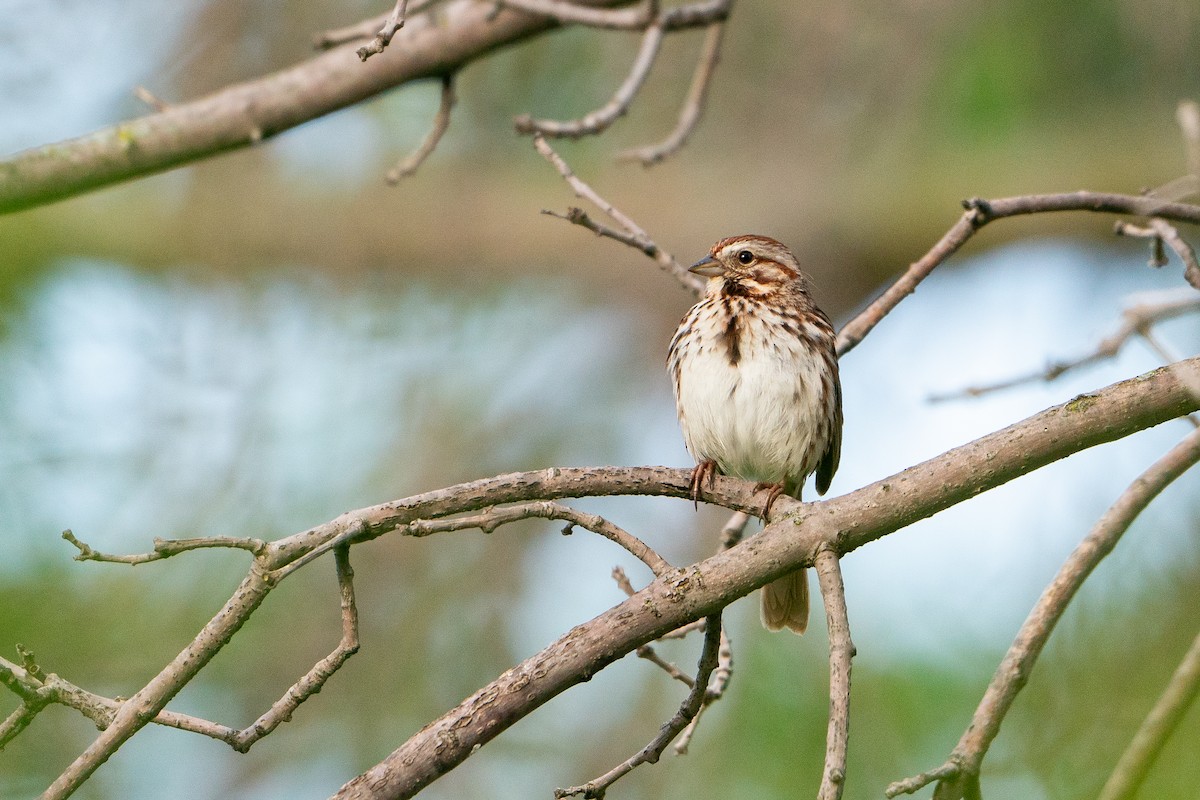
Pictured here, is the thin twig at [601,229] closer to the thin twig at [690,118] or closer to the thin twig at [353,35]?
the thin twig at [690,118]

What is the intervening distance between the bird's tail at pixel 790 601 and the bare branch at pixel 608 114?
1.70 meters

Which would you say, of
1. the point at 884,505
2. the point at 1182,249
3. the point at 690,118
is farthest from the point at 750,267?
the point at 884,505

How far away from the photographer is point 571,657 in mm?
2488

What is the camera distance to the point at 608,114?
14.1 ft

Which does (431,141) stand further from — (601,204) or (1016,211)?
(1016,211)

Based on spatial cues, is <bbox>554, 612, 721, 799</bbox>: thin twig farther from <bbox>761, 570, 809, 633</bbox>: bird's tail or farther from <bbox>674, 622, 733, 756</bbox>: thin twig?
<bbox>761, 570, 809, 633</bbox>: bird's tail

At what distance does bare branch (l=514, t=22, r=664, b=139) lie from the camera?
13.1 feet

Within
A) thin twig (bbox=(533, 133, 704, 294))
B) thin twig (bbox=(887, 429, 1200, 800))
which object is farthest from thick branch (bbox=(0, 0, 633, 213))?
thin twig (bbox=(887, 429, 1200, 800))

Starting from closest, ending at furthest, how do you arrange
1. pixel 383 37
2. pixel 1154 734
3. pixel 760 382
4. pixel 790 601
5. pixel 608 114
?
1. pixel 1154 734
2. pixel 383 37
3. pixel 608 114
4. pixel 760 382
5. pixel 790 601

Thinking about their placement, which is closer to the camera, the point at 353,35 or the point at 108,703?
the point at 108,703

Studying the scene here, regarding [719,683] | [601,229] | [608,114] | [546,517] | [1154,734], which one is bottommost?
[1154,734]

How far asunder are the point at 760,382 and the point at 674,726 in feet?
6.11

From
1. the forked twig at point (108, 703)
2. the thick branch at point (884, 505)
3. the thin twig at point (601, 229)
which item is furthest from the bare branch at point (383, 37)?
the forked twig at point (108, 703)

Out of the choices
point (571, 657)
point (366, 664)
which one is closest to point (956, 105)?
point (366, 664)
